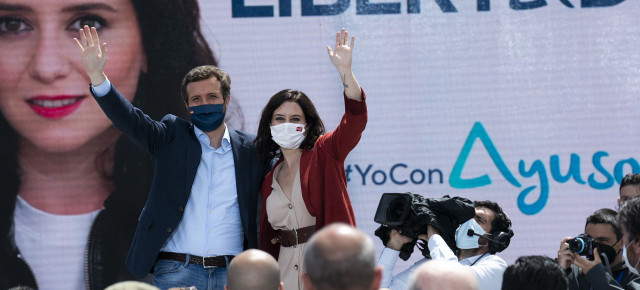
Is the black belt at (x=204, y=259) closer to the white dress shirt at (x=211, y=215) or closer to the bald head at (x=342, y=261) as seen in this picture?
the white dress shirt at (x=211, y=215)

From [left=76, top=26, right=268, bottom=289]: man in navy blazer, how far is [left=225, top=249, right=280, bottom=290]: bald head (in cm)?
106

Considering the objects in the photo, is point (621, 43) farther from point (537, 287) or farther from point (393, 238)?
point (537, 287)

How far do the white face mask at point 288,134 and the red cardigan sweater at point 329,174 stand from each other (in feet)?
0.21

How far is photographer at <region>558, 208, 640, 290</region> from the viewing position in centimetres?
354

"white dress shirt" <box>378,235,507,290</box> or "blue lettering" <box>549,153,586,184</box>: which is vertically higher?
"blue lettering" <box>549,153,586,184</box>

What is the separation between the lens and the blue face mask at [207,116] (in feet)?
12.5

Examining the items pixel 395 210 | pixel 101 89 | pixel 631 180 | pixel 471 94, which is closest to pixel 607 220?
pixel 631 180

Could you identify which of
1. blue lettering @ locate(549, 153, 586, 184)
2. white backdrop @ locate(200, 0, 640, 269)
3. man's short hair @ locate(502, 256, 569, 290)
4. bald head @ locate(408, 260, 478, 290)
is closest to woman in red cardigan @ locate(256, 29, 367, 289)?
man's short hair @ locate(502, 256, 569, 290)

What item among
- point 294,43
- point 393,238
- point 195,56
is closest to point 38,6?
point 195,56

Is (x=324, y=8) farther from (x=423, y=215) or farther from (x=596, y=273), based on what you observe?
(x=596, y=273)

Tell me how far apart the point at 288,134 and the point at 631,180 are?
6.45 ft

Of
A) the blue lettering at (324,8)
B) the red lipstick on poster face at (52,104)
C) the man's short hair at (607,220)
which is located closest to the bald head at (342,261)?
the man's short hair at (607,220)

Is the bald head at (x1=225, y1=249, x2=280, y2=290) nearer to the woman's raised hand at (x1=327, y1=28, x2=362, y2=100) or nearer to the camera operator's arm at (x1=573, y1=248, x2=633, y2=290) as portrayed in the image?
the woman's raised hand at (x1=327, y1=28, x2=362, y2=100)

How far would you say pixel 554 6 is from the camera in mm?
4887
